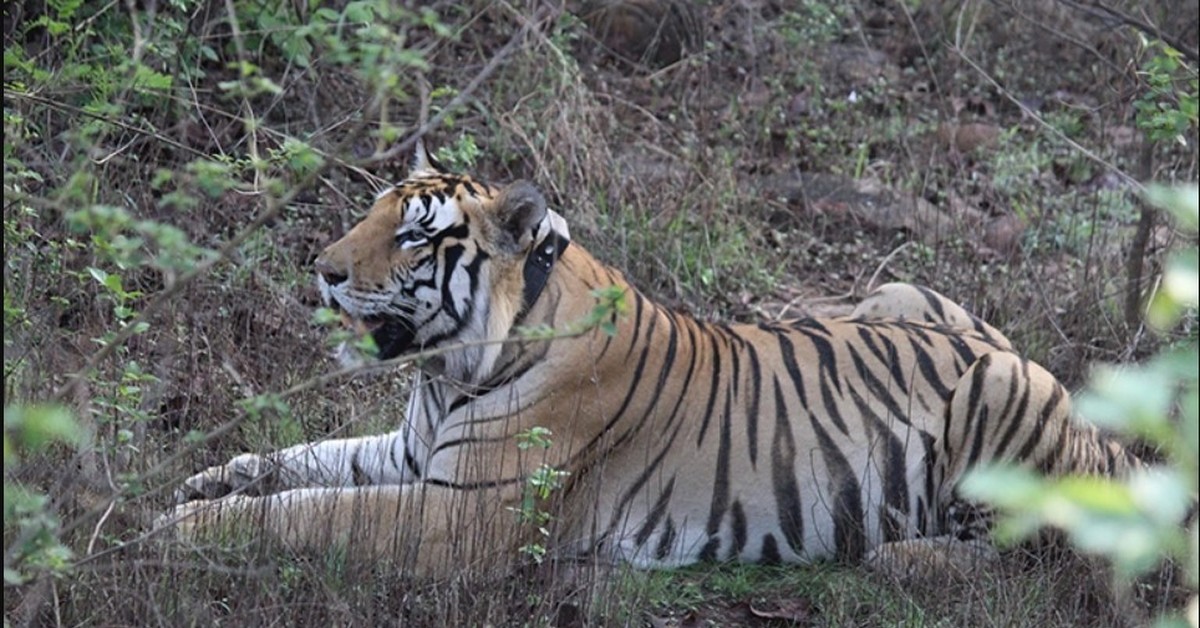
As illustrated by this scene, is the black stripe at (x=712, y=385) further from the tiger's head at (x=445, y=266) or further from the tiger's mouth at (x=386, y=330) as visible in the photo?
the tiger's mouth at (x=386, y=330)

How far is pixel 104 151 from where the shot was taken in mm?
6066

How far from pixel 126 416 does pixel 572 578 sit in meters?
1.29

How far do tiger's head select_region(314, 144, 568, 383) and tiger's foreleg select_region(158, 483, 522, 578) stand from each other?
468 mm

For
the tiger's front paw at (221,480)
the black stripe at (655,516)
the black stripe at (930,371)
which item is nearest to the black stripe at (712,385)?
the black stripe at (655,516)

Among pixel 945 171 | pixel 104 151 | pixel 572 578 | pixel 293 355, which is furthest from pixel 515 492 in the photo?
pixel 945 171

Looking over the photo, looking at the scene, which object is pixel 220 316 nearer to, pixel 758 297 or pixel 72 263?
pixel 72 263

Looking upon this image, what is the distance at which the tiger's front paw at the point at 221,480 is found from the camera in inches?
180

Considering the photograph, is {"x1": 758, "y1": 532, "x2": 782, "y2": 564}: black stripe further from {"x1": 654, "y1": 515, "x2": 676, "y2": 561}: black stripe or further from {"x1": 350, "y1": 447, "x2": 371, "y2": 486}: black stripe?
{"x1": 350, "y1": 447, "x2": 371, "y2": 486}: black stripe

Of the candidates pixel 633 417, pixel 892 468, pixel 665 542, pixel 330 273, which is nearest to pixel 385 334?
pixel 330 273

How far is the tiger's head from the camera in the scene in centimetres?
493

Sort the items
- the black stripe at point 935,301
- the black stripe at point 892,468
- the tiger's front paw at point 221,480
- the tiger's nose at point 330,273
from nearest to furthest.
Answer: the tiger's front paw at point 221,480, the tiger's nose at point 330,273, the black stripe at point 892,468, the black stripe at point 935,301

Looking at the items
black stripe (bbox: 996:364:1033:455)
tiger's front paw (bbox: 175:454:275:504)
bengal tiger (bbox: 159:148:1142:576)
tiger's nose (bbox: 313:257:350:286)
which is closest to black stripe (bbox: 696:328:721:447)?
bengal tiger (bbox: 159:148:1142:576)

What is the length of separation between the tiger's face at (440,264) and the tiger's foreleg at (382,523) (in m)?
0.49

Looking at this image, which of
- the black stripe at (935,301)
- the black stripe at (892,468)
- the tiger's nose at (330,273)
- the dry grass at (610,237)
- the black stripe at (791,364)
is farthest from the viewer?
the black stripe at (935,301)
